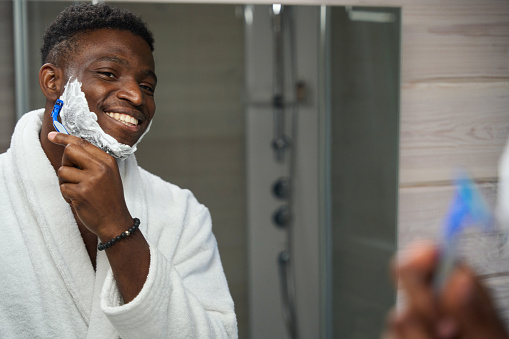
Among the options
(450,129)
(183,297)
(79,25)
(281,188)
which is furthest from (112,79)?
(450,129)

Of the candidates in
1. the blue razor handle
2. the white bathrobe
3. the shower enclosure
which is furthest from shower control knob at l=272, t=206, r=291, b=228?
the blue razor handle

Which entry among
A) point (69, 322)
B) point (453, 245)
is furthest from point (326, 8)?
point (453, 245)

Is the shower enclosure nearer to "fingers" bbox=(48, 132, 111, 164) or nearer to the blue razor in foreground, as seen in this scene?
"fingers" bbox=(48, 132, 111, 164)

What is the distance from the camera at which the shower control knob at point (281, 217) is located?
1311mm

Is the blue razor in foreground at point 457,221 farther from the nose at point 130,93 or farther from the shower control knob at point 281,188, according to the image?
the shower control knob at point 281,188

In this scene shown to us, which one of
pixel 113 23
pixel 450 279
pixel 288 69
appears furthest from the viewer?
pixel 288 69

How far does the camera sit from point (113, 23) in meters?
0.97

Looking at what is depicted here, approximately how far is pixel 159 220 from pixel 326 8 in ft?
2.13

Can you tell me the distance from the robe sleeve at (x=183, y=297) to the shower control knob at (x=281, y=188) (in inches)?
9.5

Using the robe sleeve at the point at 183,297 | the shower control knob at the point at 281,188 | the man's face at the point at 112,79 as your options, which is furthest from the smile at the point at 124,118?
the shower control knob at the point at 281,188

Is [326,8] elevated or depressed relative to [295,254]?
elevated

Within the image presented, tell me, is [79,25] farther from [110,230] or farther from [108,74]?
[110,230]

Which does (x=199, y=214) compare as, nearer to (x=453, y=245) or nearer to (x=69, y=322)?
(x=69, y=322)

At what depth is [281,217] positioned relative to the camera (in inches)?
51.8
